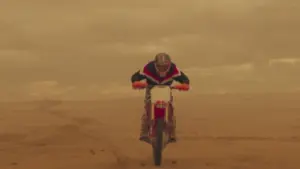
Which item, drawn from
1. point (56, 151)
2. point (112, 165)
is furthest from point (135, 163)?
point (56, 151)

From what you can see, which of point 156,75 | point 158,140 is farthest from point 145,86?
point 158,140

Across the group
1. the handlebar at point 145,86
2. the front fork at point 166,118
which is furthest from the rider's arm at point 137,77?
the front fork at point 166,118

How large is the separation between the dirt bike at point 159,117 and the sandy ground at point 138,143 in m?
0.38

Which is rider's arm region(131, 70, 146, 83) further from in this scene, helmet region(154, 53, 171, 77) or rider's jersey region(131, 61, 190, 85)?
helmet region(154, 53, 171, 77)

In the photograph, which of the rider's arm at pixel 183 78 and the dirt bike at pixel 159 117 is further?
the rider's arm at pixel 183 78

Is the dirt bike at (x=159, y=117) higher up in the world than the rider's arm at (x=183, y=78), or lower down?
lower down

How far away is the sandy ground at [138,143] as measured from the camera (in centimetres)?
844

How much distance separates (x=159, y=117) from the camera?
783 cm

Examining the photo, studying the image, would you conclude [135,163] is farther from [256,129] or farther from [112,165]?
[256,129]

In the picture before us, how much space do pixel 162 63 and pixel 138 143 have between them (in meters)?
3.94

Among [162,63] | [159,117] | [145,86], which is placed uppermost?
[162,63]

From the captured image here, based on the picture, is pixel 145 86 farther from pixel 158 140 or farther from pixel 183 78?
pixel 158 140

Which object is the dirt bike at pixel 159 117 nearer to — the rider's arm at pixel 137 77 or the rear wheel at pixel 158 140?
the rear wheel at pixel 158 140

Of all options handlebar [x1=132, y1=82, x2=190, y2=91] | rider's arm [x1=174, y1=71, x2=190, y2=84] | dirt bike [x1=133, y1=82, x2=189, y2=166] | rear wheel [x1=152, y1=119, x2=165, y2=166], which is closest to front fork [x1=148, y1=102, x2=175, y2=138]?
dirt bike [x1=133, y1=82, x2=189, y2=166]
